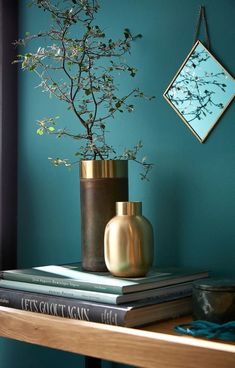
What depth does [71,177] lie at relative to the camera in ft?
5.47

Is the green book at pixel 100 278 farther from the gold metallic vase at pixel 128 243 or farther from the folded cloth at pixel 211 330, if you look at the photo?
the folded cloth at pixel 211 330

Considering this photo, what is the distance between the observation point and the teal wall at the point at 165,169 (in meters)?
1.35

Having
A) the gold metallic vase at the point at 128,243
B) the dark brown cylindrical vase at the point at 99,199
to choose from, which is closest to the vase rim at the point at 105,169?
the dark brown cylindrical vase at the point at 99,199

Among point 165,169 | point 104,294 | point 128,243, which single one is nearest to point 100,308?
point 104,294

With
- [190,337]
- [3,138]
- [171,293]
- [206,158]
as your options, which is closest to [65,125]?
[3,138]

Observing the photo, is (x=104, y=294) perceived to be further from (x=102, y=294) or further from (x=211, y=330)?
(x=211, y=330)

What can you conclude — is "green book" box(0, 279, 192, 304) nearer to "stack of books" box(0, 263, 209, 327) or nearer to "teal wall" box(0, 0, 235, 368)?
"stack of books" box(0, 263, 209, 327)

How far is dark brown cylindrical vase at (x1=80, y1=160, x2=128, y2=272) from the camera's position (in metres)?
1.35

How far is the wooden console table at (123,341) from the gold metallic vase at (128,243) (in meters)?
0.14

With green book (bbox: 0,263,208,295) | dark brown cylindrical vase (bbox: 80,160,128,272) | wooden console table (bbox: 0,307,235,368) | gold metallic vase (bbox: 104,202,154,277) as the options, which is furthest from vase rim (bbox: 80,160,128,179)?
wooden console table (bbox: 0,307,235,368)

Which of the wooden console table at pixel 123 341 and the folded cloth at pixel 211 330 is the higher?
the folded cloth at pixel 211 330

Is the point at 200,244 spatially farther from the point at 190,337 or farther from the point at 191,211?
the point at 190,337

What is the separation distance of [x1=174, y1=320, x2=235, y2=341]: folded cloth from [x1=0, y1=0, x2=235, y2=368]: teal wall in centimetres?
30

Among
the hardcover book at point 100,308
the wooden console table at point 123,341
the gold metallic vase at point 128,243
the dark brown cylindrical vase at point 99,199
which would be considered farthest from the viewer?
the dark brown cylindrical vase at point 99,199
